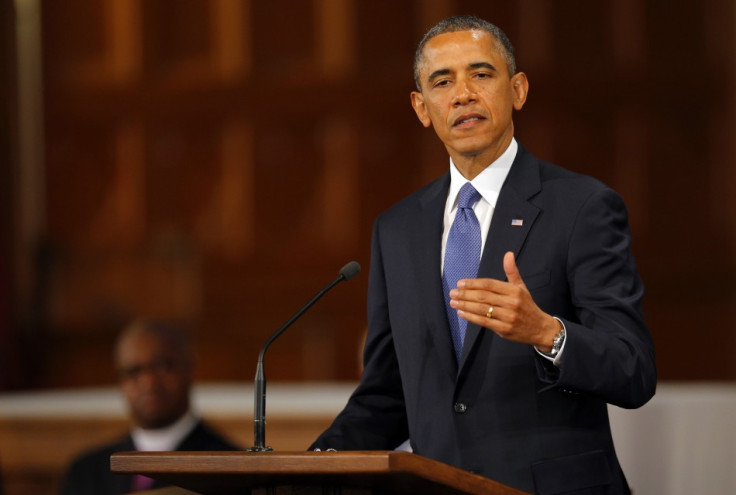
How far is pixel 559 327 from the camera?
2.10 m

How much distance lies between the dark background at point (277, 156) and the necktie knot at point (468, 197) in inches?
158

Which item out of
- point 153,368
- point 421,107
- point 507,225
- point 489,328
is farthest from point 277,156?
point 489,328

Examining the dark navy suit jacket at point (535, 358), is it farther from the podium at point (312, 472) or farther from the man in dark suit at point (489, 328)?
the podium at point (312, 472)

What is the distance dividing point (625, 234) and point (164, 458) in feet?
3.08

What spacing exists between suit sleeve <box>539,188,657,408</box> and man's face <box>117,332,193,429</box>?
2.44 metres

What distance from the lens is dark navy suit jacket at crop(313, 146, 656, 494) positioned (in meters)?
2.21

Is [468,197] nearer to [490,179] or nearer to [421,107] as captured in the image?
[490,179]

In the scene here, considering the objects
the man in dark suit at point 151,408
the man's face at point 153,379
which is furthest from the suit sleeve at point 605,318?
the man's face at point 153,379

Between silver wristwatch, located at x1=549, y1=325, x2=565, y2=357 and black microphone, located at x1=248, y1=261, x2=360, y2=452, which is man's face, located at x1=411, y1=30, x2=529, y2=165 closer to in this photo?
black microphone, located at x1=248, y1=261, x2=360, y2=452

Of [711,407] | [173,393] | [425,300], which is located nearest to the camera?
[425,300]

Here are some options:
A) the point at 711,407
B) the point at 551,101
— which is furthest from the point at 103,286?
the point at 711,407

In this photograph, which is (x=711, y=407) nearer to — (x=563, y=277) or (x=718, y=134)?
(x=563, y=277)

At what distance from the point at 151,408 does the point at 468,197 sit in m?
2.32

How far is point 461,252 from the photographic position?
8.05 ft
